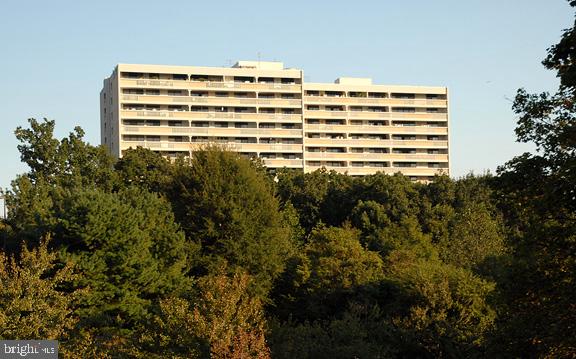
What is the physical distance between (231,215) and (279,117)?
8101cm

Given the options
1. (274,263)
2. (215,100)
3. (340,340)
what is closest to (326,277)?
(274,263)

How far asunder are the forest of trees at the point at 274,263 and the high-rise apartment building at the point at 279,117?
4837 cm

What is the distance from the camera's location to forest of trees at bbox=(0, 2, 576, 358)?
22234 millimetres

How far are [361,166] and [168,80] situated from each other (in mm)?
34183

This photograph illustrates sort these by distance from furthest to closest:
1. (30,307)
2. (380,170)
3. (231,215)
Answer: (380,170), (231,215), (30,307)

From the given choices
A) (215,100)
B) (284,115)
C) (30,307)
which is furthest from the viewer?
(284,115)

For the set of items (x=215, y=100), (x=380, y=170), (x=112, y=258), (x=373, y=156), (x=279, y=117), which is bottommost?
(x=112, y=258)

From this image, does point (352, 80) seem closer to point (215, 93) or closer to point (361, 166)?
point (361, 166)

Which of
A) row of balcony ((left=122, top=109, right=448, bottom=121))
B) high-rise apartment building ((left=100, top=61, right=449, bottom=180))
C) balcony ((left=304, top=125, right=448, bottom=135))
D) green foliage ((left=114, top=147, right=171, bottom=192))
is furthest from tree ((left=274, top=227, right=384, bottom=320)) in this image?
balcony ((left=304, top=125, right=448, bottom=135))

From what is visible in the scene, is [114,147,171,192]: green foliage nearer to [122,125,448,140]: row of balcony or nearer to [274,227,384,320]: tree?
[274,227,384,320]: tree

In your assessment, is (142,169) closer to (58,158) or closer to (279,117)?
(58,158)

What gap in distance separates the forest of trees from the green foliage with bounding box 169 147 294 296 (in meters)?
0.11

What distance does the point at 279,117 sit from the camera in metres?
134

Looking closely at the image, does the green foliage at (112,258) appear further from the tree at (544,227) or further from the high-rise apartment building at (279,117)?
the high-rise apartment building at (279,117)
